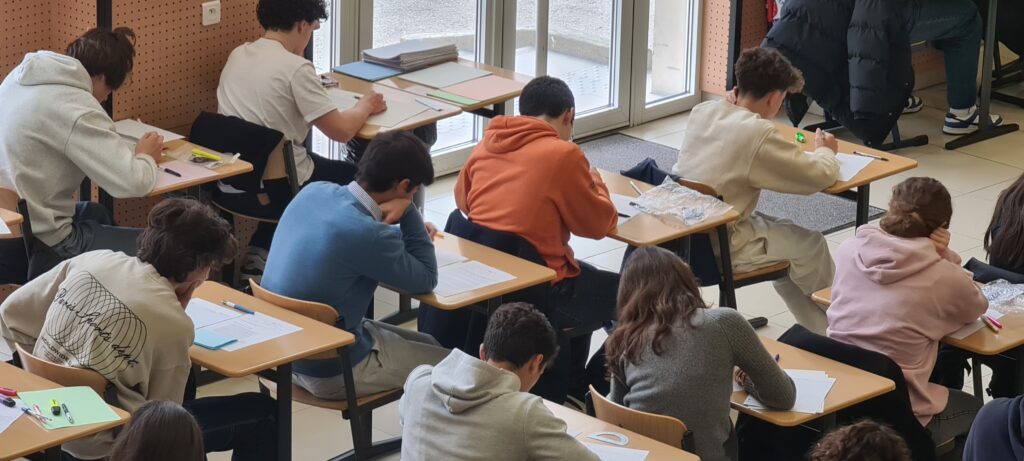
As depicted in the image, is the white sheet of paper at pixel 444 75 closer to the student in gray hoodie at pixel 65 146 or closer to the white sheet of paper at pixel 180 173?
the white sheet of paper at pixel 180 173

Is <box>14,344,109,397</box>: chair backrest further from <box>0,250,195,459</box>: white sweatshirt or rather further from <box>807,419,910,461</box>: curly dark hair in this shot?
<box>807,419,910,461</box>: curly dark hair

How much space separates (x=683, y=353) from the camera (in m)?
3.69

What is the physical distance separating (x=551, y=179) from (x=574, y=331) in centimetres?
53

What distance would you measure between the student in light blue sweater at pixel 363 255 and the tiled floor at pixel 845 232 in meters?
0.57

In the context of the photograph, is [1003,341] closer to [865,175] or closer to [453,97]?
[865,175]

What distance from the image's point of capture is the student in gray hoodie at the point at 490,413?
3.16 m

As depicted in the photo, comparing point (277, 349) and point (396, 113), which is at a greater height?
point (396, 113)

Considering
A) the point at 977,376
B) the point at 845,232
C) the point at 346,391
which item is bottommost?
the point at 845,232

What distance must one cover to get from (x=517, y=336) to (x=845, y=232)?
13.3 feet

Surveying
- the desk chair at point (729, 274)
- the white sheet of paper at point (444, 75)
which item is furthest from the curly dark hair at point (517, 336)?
the white sheet of paper at point (444, 75)

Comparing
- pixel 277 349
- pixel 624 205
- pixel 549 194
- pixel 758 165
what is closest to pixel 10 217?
pixel 277 349

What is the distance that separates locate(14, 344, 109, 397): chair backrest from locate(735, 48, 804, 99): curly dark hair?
2.76 metres

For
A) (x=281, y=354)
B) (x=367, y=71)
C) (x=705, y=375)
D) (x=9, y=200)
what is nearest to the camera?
(x=705, y=375)

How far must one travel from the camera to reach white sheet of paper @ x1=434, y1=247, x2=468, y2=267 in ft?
15.3
